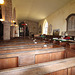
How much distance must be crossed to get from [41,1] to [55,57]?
807 centimetres

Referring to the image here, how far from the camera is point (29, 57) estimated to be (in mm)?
1819

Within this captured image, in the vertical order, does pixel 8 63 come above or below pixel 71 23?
below

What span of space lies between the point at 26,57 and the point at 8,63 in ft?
1.47

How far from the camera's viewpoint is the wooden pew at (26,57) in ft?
5.38

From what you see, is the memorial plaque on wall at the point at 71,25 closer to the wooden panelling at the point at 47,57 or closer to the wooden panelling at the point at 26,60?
the wooden panelling at the point at 47,57

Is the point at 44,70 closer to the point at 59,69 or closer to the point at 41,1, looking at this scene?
the point at 59,69

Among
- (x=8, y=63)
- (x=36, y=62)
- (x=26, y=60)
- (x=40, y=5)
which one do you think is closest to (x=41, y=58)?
(x=36, y=62)

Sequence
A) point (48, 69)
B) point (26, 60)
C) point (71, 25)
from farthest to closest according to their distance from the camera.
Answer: point (71, 25)
point (26, 60)
point (48, 69)

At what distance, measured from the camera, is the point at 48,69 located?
40.7 inches

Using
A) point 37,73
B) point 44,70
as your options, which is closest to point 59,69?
point 44,70

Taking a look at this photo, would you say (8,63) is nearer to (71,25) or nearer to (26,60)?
(26,60)

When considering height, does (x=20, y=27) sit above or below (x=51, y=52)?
above

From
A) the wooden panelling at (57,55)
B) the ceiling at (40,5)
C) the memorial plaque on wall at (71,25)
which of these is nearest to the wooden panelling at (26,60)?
the wooden panelling at (57,55)

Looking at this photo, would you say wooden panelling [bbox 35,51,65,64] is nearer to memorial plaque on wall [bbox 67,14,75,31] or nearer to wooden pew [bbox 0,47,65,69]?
wooden pew [bbox 0,47,65,69]
